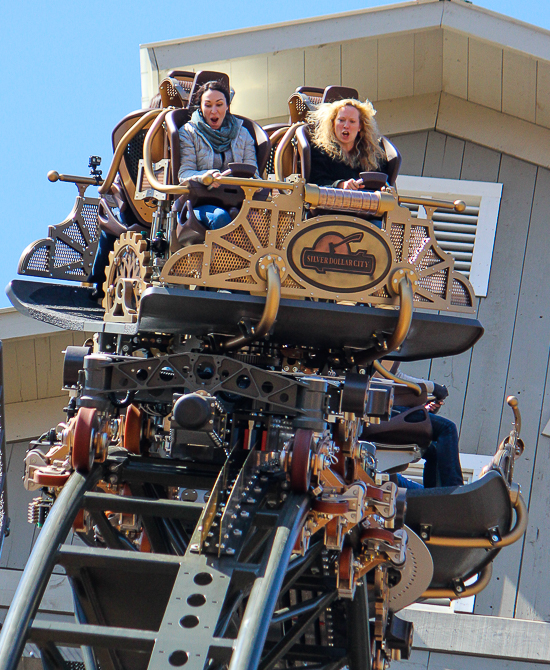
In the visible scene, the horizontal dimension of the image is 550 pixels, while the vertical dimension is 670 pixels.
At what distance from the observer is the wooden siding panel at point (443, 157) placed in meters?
9.63

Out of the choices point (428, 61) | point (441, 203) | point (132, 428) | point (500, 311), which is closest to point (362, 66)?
point (428, 61)

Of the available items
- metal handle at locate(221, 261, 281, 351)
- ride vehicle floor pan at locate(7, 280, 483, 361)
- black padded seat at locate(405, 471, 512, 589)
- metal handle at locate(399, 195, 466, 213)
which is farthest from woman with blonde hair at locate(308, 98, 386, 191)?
black padded seat at locate(405, 471, 512, 589)

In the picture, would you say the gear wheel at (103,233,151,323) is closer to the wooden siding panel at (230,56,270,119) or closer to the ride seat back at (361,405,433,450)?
the ride seat back at (361,405,433,450)

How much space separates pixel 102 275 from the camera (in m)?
7.85

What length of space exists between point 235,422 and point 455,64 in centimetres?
512

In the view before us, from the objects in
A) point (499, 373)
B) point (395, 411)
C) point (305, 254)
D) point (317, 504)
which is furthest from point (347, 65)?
point (317, 504)

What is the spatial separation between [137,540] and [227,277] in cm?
234

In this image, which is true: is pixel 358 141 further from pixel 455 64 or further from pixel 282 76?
pixel 455 64

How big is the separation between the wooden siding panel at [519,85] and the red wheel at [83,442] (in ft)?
18.6

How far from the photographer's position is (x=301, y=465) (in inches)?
211

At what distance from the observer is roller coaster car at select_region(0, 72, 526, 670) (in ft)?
16.4

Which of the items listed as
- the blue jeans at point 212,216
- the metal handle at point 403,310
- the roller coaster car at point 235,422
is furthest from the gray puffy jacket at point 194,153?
the metal handle at point 403,310

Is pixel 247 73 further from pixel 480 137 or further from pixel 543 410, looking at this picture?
pixel 543 410

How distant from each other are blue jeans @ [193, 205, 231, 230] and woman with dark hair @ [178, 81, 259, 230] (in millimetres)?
355
